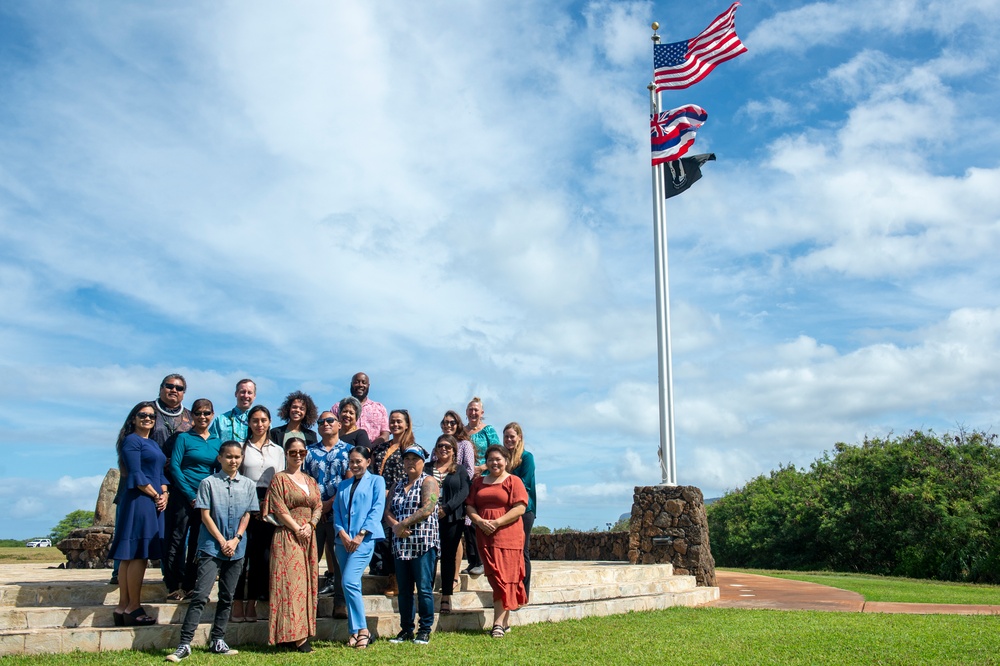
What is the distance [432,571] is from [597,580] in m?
3.69

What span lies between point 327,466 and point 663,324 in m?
6.84

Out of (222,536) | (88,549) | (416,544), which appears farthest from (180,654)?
(88,549)

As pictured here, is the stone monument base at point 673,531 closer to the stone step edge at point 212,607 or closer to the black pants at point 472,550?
the stone step edge at point 212,607

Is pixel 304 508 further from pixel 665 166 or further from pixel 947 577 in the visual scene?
pixel 947 577

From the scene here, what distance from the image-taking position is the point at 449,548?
7.57 m

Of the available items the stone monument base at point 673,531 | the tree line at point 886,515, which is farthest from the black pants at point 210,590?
the tree line at point 886,515

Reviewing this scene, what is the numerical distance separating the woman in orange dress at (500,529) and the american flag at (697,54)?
27.4 ft

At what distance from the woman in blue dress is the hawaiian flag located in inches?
366

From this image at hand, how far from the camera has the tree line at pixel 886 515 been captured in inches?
645

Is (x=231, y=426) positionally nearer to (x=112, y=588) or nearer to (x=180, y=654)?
(x=112, y=588)

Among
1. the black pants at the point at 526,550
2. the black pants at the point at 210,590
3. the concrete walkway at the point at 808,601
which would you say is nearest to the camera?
the black pants at the point at 210,590

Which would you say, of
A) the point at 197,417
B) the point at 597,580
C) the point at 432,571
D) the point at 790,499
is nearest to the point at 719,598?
the point at 597,580

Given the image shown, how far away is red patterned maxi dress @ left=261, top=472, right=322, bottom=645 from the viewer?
6.34 m

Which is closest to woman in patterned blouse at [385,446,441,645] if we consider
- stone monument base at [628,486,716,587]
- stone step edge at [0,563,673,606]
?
stone step edge at [0,563,673,606]
